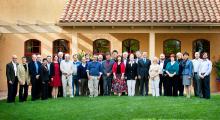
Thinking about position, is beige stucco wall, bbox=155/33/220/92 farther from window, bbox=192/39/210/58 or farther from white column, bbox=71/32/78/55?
white column, bbox=71/32/78/55

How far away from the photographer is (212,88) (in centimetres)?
2384

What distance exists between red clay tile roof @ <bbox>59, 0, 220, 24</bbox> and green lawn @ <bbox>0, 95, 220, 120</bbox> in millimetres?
5412

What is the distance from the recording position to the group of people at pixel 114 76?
18.0 metres

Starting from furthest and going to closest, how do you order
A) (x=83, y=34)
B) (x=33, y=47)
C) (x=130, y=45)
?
(x=33, y=47) → (x=130, y=45) → (x=83, y=34)

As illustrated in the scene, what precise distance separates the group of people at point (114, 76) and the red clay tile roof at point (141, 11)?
334cm

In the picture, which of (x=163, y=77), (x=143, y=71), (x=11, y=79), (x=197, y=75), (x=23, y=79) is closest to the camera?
(x=11, y=79)

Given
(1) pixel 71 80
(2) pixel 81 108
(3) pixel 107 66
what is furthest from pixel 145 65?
(2) pixel 81 108

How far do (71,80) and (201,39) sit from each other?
27.5 ft

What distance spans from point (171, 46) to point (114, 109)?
10.4m

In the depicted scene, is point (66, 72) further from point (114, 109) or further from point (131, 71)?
point (114, 109)

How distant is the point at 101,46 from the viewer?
24656 mm

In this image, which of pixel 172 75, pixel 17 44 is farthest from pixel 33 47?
pixel 172 75

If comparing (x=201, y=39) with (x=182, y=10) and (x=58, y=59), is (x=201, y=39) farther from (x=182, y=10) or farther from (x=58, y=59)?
(x=58, y=59)

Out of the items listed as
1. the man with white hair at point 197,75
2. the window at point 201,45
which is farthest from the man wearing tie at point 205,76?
the window at point 201,45
